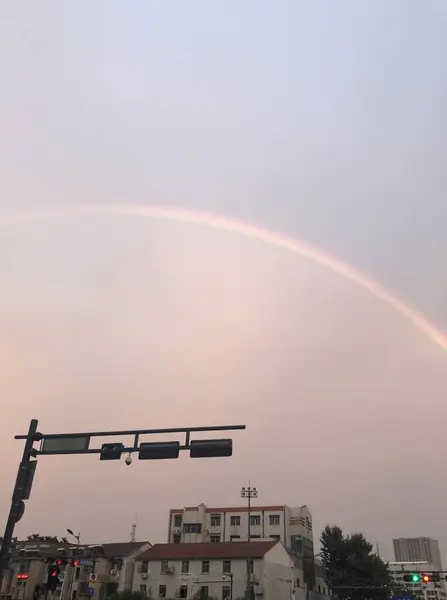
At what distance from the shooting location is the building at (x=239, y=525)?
256ft

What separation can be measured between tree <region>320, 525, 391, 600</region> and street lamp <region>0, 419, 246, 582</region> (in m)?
56.3

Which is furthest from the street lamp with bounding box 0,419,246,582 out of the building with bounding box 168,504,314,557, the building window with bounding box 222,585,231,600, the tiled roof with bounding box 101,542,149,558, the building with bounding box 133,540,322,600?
the building with bounding box 168,504,314,557

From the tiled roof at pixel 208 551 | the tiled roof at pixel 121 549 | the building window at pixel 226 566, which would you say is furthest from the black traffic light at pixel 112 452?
the tiled roof at pixel 121 549

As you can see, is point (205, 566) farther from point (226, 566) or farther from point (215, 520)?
point (215, 520)

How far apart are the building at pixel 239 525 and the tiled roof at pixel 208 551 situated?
13.3m

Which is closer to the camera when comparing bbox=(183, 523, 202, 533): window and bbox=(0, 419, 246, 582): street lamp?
bbox=(0, 419, 246, 582): street lamp

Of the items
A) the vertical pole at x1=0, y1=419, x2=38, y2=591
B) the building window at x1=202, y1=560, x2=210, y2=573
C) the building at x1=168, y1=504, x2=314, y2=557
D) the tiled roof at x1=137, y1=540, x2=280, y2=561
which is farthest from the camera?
the building at x1=168, y1=504, x2=314, y2=557

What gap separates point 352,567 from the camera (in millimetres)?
65125

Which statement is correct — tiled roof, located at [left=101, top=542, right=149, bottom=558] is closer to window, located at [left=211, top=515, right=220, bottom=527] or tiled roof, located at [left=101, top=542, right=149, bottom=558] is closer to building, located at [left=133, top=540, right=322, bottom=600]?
building, located at [left=133, top=540, right=322, bottom=600]

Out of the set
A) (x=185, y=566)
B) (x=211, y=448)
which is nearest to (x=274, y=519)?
(x=185, y=566)

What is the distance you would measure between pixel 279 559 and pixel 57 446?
5380 cm

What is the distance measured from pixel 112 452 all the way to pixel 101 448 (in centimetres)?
40

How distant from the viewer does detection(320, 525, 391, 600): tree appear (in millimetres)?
64250

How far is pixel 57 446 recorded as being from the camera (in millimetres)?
17047
